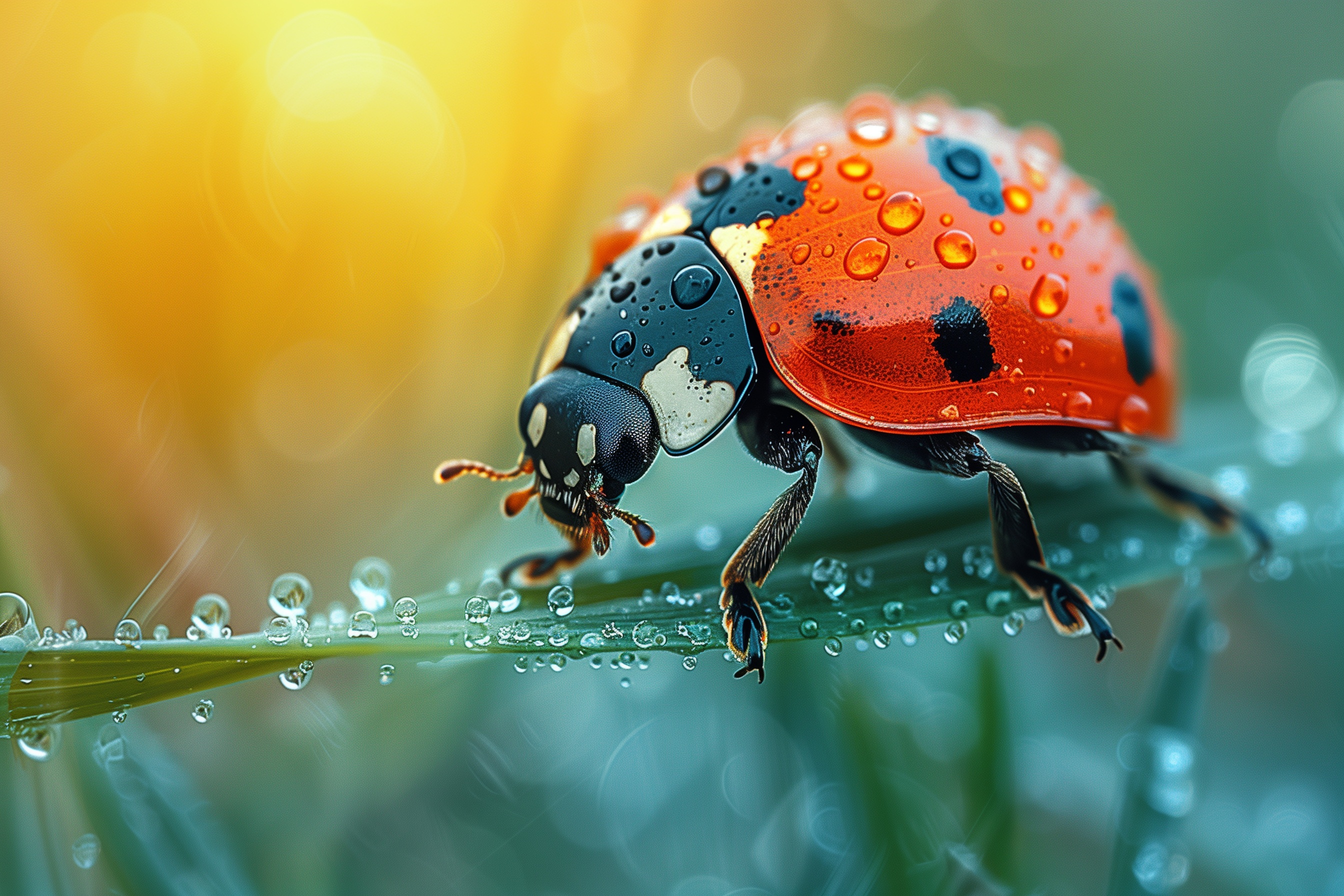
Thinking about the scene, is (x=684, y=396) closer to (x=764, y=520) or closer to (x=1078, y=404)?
(x=764, y=520)

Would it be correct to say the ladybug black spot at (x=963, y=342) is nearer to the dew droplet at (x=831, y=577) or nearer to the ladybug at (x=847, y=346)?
the ladybug at (x=847, y=346)

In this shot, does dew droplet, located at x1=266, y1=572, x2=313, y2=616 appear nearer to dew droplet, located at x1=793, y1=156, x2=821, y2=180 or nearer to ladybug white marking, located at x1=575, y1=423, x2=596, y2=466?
ladybug white marking, located at x1=575, y1=423, x2=596, y2=466

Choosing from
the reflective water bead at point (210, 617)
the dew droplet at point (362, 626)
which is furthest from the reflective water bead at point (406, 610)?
the reflective water bead at point (210, 617)

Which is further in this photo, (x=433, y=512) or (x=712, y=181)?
(x=433, y=512)

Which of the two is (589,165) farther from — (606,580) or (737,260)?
(606,580)

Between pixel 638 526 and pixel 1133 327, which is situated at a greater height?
pixel 1133 327

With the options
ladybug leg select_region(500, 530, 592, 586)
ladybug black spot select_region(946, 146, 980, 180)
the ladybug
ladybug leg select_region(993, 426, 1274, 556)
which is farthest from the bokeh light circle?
ladybug leg select_region(500, 530, 592, 586)

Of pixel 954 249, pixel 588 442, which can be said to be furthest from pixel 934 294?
pixel 588 442
